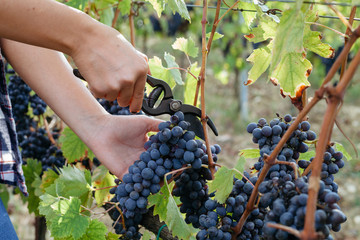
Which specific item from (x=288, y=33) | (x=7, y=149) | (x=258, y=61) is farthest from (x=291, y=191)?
(x=7, y=149)

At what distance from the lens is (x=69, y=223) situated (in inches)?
42.8

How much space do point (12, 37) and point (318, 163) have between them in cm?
72

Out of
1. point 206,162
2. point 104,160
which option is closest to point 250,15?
point 206,162

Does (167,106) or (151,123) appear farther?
(151,123)

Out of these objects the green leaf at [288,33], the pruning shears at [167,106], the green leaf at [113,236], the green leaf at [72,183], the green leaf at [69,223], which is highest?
the green leaf at [288,33]

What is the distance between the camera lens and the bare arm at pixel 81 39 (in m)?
0.86

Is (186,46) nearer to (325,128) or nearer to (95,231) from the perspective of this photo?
(95,231)

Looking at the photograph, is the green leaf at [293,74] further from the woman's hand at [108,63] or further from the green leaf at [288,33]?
the woman's hand at [108,63]

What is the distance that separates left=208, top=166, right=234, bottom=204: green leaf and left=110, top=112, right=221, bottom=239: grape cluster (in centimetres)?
9

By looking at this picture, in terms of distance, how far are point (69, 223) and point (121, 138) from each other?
32cm

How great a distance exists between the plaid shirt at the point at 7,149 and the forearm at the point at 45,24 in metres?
0.55

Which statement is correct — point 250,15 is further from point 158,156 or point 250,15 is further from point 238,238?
point 238,238

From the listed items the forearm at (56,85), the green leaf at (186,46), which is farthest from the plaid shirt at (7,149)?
the green leaf at (186,46)

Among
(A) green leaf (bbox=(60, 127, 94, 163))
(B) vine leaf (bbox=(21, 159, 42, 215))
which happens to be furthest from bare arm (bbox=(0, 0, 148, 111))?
(B) vine leaf (bbox=(21, 159, 42, 215))
